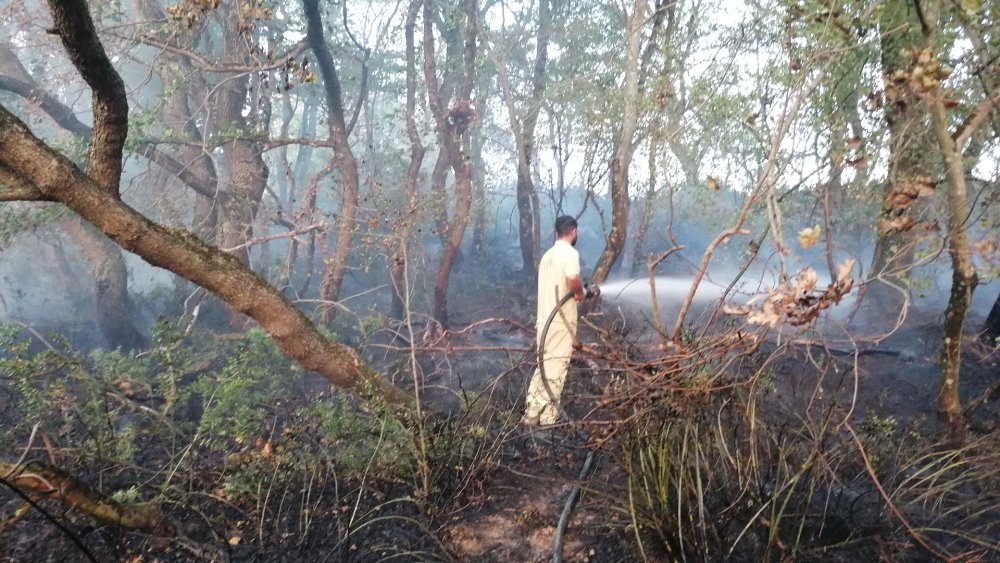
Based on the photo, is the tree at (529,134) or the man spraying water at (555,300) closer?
the man spraying water at (555,300)

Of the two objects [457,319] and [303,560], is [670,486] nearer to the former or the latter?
[303,560]

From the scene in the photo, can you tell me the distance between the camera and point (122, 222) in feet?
10.6

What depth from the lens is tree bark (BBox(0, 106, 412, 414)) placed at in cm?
297

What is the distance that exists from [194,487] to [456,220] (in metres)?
7.28

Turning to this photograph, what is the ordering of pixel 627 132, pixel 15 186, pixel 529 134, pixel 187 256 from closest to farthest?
1. pixel 15 186
2. pixel 187 256
3. pixel 627 132
4. pixel 529 134

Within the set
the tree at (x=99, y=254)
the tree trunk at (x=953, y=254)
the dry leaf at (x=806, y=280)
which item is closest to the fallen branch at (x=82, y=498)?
the dry leaf at (x=806, y=280)

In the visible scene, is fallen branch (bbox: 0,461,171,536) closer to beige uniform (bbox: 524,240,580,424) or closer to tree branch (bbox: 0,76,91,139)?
beige uniform (bbox: 524,240,580,424)

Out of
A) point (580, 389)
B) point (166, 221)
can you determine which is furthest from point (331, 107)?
point (580, 389)

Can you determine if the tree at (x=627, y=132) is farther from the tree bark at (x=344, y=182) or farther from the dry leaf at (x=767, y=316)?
the dry leaf at (x=767, y=316)

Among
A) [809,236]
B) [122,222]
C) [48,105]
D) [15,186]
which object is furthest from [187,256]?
[48,105]

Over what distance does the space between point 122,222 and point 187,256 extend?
0.39 meters

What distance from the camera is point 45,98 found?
9031 millimetres

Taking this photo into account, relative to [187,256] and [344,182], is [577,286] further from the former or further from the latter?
[344,182]

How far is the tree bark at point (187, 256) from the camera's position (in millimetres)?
2967
